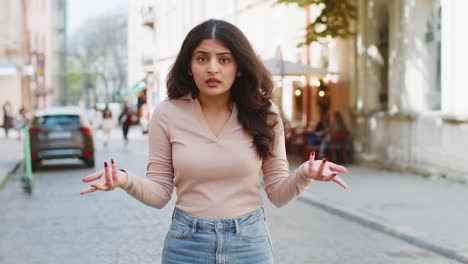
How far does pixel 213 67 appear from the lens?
307 centimetres

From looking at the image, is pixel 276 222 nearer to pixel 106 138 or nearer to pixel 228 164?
pixel 228 164

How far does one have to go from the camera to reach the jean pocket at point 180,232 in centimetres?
305

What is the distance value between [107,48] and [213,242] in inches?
3199

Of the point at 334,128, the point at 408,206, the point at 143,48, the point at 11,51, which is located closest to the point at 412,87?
the point at 334,128

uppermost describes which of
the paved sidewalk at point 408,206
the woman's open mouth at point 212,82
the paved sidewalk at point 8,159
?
the woman's open mouth at point 212,82

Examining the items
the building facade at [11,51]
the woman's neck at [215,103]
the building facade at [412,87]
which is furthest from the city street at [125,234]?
the building facade at [11,51]

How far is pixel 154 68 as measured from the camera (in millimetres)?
60562

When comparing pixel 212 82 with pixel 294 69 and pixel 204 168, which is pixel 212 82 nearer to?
pixel 204 168

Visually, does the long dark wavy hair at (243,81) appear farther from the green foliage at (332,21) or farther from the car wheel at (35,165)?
the car wheel at (35,165)

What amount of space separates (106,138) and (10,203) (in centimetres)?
1611

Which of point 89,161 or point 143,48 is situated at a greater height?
point 143,48

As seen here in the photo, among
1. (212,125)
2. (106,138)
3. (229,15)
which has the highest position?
(229,15)

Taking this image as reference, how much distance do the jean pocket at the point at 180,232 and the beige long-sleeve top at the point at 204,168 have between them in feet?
0.21

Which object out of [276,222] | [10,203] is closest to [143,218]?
[276,222]
